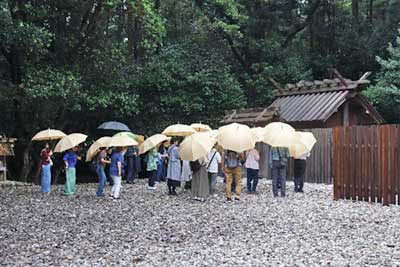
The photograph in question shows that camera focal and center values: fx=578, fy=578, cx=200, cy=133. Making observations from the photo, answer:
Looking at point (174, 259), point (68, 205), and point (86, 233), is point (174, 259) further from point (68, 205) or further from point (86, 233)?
point (68, 205)

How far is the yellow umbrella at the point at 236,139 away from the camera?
1495cm

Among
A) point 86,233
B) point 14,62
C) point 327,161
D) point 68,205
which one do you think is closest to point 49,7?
point 14,62

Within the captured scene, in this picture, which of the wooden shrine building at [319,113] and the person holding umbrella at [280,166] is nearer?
the person holding umbrella at [280,166]

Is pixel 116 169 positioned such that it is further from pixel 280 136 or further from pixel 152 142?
pixel 280 136

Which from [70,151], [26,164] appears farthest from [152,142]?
[26,164]

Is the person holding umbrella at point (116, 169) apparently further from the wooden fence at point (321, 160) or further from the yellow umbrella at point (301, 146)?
the wooden fence at point (321, 160)

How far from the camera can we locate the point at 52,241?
9875 millimetres

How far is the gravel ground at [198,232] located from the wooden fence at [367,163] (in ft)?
1.77

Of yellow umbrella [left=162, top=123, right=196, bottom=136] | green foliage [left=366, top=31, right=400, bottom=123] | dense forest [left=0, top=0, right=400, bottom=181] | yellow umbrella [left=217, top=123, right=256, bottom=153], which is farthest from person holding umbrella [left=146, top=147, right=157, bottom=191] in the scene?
green foliage [left=366, top=31, right=400, bottom=123]

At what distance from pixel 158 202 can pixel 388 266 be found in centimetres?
865

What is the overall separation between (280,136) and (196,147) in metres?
2.34

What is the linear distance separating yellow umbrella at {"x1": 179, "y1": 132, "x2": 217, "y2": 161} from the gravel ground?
1253 mm

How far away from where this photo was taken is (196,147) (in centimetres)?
1523

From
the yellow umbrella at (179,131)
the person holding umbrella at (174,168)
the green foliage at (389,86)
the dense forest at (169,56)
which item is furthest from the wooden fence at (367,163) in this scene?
the green foliage at (389,86)
